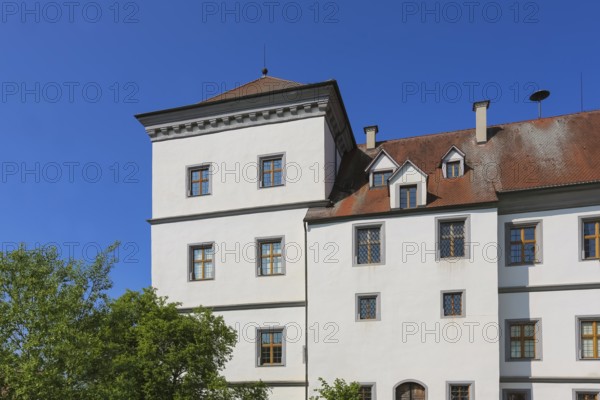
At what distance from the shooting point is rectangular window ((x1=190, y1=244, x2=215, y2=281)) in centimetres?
2569

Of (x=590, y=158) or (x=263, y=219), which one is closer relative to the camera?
(x=590, y=158)

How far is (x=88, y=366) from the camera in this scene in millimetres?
15383

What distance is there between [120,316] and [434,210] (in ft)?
43.0

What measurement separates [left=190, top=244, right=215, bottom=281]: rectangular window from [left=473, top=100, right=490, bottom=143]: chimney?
14.3 m

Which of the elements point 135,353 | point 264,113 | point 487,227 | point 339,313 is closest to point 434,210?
point 487,227

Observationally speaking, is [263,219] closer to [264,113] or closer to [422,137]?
[264,113]

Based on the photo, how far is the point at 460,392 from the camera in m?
20.8

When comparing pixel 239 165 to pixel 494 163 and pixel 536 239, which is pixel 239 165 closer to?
pixel 494 163

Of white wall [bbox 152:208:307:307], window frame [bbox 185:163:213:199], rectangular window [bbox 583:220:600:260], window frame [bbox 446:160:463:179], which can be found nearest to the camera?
rectangular window [bbox 583:220:600:260]

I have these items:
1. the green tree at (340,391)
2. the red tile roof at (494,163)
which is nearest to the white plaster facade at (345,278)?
the red tile roof at (494,163)

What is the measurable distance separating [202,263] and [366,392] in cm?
982

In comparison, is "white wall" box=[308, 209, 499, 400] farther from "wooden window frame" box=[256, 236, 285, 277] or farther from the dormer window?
the dormer window

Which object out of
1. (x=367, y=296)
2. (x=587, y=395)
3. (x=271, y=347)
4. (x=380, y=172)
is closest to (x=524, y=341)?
(x=587, y=395)

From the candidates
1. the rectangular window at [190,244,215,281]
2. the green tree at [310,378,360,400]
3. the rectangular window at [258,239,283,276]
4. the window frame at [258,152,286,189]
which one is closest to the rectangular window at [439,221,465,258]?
the green tree at [310,378,360,400]
